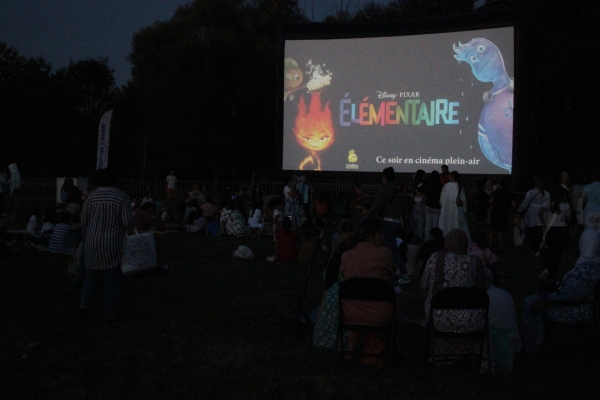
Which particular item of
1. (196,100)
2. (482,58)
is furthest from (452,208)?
(196,100)

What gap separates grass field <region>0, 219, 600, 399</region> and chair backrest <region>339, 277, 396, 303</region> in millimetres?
564

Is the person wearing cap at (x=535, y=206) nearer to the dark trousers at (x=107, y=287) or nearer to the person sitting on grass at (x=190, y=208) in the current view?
the person sitting on grass at (x=190, y=208)

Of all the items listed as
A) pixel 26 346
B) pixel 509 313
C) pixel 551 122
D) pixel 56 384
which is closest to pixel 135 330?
pixel 26 346

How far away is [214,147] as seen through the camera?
128ft

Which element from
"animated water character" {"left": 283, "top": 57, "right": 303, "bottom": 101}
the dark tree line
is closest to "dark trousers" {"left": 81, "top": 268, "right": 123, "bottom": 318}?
"animated water character" {"left": 283, "top": 57, "right": 303, "bottom": 101}

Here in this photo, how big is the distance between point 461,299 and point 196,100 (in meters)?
34.2

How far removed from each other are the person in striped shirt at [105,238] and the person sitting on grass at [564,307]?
376 centimetres

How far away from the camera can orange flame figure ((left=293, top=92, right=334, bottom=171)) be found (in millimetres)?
23406

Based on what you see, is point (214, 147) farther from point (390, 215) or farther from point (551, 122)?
point (390, 215)

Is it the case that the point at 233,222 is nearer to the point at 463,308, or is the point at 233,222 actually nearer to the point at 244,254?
the point at 244,254

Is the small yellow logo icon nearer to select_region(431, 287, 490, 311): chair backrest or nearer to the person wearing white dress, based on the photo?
the person wearing white dress

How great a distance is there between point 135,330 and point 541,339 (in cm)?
361

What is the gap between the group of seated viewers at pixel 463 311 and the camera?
5.87 meters

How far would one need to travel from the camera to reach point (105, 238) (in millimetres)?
7316
